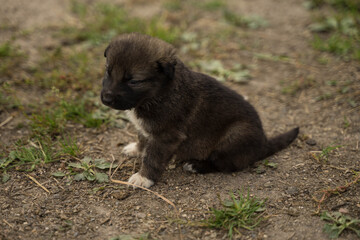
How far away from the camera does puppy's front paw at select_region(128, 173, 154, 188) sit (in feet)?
A: 13.4

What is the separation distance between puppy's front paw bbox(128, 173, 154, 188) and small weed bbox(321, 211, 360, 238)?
182cm

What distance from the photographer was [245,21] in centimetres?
774

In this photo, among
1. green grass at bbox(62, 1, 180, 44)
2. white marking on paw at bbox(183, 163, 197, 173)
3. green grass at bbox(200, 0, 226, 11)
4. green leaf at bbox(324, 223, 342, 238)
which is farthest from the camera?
green grass at bbox(200, 0, 226, 11)

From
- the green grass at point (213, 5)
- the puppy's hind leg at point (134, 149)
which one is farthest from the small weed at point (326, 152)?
the green grass at point (213, 5)

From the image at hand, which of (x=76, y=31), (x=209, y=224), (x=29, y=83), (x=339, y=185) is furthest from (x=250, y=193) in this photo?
(x=76, y=31)

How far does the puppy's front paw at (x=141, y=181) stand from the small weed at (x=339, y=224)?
1.82 m

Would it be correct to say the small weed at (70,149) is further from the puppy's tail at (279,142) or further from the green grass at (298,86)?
the green grass at (298,86)

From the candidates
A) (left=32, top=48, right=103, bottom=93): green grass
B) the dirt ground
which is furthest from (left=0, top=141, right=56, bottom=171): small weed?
(left=32, top=48, right=103, bottom=93): green grass

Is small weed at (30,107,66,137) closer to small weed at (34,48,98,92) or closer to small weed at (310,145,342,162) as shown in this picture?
small weed at (34,48,98,92)

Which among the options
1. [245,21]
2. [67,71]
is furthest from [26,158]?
[245,21]

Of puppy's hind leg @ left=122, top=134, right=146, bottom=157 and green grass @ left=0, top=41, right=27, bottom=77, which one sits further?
green grass @ left=0, top=41, right=27, bottom=77

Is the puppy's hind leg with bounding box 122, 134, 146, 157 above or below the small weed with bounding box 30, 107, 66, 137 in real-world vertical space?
below

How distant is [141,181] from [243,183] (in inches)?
45.0

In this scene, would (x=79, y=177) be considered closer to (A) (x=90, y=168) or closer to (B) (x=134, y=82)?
(A) (x=90, y=168)
